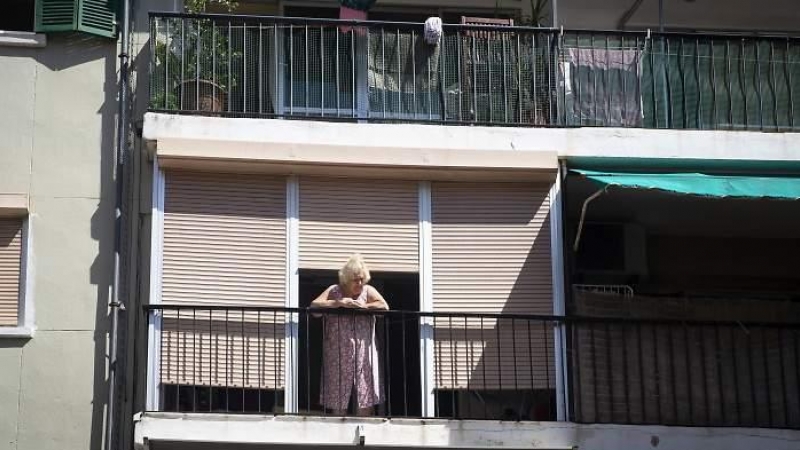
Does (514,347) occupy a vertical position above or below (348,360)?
above

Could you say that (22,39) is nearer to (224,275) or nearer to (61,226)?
(61,226)

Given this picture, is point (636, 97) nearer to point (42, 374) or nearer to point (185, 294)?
point (185, 294)

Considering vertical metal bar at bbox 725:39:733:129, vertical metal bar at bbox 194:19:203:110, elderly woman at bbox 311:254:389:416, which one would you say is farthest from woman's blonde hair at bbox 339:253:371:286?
vertical metal bar at bbox 725:39:733:129

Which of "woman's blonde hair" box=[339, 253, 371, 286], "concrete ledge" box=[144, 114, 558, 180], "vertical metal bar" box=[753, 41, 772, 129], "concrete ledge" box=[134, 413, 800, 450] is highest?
"vertical metal bar" box=[753, 41, 772, 129]

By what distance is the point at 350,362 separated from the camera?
44.3 feet

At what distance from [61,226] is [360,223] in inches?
107

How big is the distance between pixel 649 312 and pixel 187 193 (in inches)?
176

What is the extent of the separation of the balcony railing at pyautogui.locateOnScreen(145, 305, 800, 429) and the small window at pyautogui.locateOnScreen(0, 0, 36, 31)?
137 inches

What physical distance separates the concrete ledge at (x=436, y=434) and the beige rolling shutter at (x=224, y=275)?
0.51 meters

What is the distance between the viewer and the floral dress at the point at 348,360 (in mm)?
13453

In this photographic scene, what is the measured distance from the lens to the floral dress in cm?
1345

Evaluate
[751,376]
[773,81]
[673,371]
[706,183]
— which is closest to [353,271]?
[673,371]

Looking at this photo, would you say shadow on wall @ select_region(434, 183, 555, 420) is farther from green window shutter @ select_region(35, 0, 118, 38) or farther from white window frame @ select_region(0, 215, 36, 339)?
green window shutter @ select_region(35, 0, 118, 38)

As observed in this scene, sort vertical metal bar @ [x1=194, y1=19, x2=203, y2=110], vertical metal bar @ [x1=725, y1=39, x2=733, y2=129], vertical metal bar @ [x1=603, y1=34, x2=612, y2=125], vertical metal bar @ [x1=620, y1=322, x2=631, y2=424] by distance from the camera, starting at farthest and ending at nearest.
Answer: vertical metal bar @ [x1=725, y1=39, x2=733, y2=129] → vertical metal bar @ [x1=603, y1=34, x2=612, y2=125] → vertical metal bar @ [x1=194, y1=19, x2=203, y2=110] → vertical metal bar @ [x1=620, y1=322, x2=631, y2=424]
